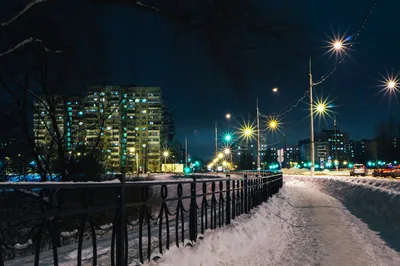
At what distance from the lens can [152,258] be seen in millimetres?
5445

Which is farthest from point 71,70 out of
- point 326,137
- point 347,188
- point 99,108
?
point 326,137

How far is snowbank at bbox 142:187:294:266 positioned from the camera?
614cm

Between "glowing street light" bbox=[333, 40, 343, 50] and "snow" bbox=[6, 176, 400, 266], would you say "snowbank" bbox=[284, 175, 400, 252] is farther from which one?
"glowing street light" bbox=[333, 40, 343, 50]

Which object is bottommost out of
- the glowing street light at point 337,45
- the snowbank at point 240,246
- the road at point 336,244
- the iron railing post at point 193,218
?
the road at point 336,244

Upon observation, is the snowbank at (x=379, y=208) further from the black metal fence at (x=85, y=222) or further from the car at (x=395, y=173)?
the car at (x=395, y=173)

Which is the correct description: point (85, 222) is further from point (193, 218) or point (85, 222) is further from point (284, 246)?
point (284, 246)

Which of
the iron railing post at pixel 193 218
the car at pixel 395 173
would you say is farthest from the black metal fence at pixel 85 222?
the car at pixel 395 173

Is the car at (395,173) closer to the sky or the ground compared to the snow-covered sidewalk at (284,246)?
closer to the sky

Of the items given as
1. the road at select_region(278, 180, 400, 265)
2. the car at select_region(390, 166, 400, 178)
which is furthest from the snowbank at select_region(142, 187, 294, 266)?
the car at select_region(390, 166, 400, 178)

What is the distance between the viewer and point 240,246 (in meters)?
8.17

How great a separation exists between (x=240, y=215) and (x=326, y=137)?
155421 mm

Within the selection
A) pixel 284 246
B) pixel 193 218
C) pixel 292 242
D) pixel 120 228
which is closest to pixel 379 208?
pixel 292 242

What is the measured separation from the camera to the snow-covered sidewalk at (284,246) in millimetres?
6875

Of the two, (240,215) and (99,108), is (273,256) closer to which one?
(240,215)
